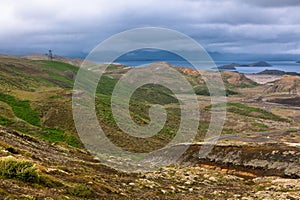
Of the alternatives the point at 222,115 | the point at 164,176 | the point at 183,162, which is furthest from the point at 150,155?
the point at 222,115

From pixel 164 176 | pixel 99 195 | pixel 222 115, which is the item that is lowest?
pixel 222 115

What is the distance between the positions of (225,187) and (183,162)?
79.9 feet

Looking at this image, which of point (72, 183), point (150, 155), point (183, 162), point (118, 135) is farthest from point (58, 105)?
point (72, 183)

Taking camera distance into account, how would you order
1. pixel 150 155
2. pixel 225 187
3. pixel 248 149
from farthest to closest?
pixel 150 155, pixel 248 149, pixel 225 187

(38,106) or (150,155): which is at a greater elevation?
(38,106)

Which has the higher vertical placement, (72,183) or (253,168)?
(72,183)

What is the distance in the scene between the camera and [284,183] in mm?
37406

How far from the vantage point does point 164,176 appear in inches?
1435

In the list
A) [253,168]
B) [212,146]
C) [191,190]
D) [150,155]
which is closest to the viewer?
[191,190]

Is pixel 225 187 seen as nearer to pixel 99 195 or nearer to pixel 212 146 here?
pixel 99 195

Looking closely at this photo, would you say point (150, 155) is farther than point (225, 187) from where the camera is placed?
Yes

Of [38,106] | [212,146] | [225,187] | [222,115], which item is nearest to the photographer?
[225,187]

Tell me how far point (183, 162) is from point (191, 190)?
28901 millimetres

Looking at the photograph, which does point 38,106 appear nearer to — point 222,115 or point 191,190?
point 191,190
